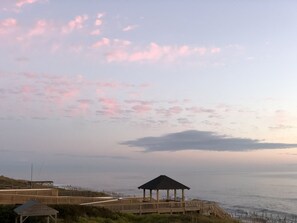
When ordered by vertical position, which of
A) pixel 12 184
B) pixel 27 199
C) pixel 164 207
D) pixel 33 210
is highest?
pixel 12 184

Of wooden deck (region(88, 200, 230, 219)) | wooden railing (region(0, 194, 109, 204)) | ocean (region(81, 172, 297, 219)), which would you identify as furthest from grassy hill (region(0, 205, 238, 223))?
ocean (region(81, 172, 297, 219))

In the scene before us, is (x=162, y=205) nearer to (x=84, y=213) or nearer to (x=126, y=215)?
(x=126, y=215)

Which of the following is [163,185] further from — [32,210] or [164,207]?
[32,210]

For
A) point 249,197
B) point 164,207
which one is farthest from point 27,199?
point 249,197

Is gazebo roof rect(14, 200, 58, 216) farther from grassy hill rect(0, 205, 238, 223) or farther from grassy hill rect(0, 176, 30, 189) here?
grassy hill rect(0, 176, 30, 189)

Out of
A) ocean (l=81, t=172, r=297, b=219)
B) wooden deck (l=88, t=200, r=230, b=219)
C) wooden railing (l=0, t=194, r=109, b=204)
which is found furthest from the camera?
ocean (l=81, t=172, r=297, b=219)

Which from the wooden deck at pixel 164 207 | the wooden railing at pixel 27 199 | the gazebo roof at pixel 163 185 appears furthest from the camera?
the gazebo roof at pixel 163 185

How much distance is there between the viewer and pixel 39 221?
1012 inches

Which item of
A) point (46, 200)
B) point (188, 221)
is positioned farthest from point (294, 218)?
point (46, 200)

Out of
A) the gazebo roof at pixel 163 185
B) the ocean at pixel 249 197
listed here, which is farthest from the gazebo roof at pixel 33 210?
the ocean at pixel 249 197

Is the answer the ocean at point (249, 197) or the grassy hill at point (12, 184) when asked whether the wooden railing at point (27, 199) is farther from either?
the ocean at point (249, 197)

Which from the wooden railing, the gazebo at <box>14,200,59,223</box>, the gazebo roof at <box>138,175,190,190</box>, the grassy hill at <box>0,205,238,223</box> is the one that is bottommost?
the grassy hill at <box>0,205,238,223</box>

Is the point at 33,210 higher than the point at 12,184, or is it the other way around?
the point at 12,184

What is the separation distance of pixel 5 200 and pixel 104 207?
707 centimetres
